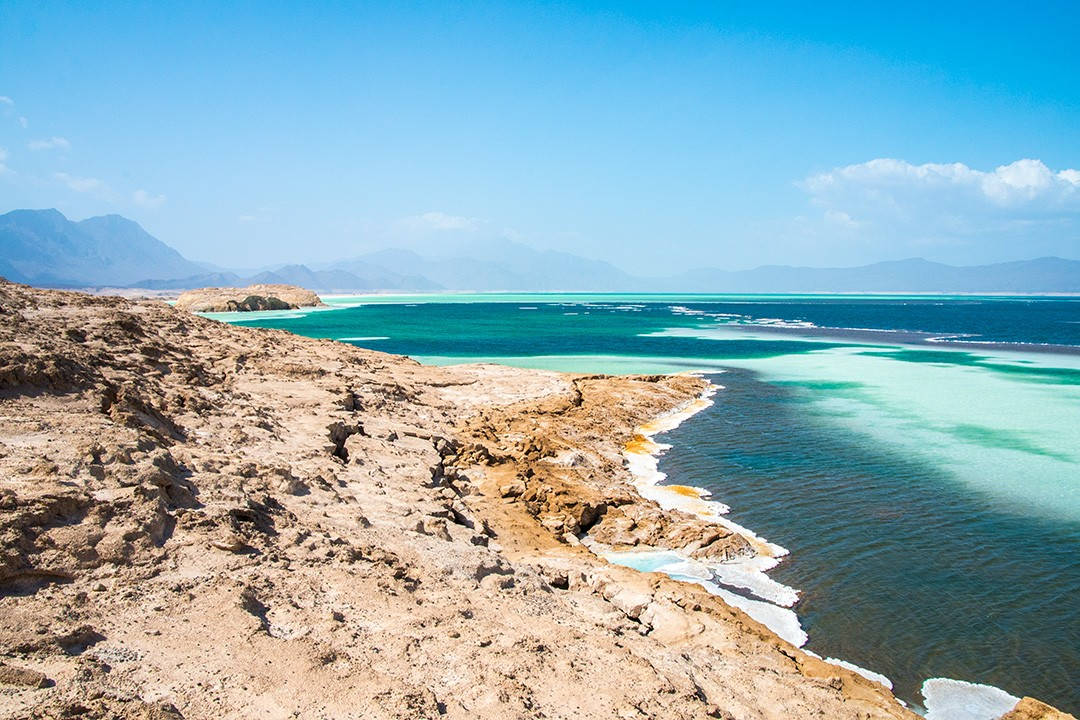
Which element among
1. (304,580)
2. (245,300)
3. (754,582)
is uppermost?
(245,300)

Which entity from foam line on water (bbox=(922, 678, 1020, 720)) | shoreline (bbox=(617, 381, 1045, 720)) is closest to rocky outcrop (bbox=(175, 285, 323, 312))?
shoreline (bbox=(617, 381, 1045, 720))

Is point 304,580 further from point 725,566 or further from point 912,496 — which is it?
point 912,496

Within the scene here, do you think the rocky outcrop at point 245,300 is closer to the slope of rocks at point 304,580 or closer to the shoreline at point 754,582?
the slope of rocks at point 304,580

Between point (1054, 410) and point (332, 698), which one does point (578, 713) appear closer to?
point (332, 698)

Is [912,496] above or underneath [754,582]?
above

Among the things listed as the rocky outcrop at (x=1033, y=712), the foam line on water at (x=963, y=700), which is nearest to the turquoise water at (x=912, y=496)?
the foam line on water at (x=963, y=700)

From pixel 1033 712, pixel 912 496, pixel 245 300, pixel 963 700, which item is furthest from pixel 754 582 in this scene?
pixel 245 300

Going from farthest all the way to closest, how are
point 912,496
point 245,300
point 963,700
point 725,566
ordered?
point 245,300 < point 912,496 < point 725,566 < point 963,700

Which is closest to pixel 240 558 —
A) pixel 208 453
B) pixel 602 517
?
pixel 208 453

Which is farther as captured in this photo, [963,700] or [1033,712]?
[963,700]
